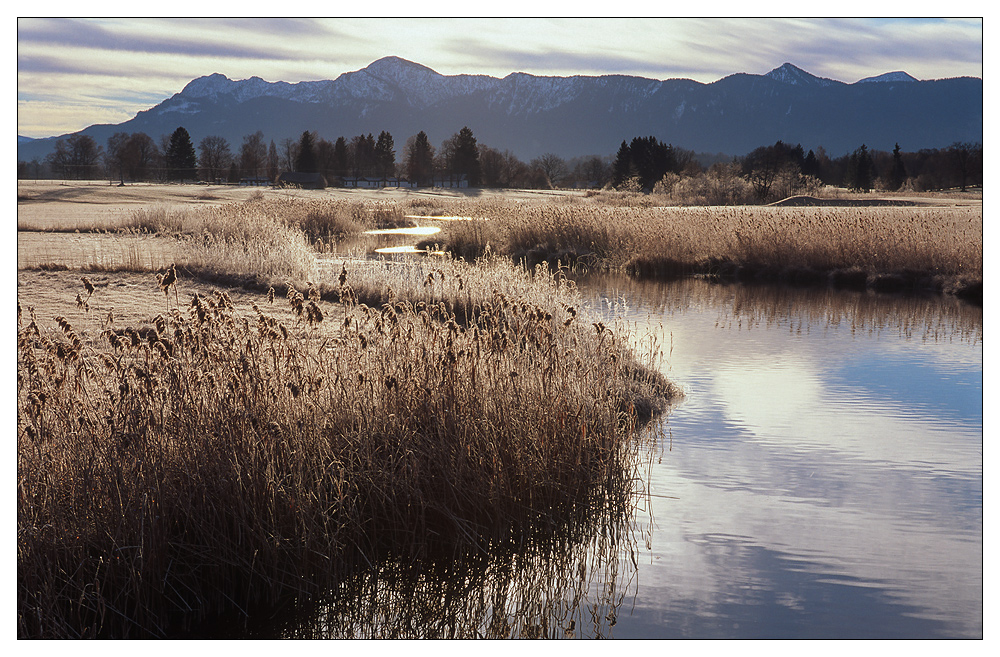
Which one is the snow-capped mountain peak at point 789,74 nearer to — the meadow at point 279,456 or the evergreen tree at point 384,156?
the meadow at point 279,456

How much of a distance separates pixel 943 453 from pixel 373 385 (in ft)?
18.0

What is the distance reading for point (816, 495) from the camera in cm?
595

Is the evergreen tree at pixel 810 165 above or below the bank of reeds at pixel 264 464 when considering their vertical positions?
above

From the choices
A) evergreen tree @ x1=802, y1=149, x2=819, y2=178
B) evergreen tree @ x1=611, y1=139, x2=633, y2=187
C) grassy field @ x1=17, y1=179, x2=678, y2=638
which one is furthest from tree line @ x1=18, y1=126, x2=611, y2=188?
grassy field @ x1=17, y1=179, x2=678, y2=638

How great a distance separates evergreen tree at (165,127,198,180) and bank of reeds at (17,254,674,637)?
4319 centimetres

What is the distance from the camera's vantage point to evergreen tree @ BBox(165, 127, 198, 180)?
4412 cm

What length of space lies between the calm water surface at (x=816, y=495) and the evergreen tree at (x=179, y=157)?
40.6 meters

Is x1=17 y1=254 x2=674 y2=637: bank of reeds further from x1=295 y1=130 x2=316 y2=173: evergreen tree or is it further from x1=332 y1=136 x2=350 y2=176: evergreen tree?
x1=295 y1=130 x2=316 y2=173: evergreen tree

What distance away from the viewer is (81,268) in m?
14.0

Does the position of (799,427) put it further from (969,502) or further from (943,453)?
(969,502)

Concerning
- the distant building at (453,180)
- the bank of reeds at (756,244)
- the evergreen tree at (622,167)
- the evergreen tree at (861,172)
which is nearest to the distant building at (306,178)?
the distant building at (453,180)

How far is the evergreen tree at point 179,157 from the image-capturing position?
44122 mm
